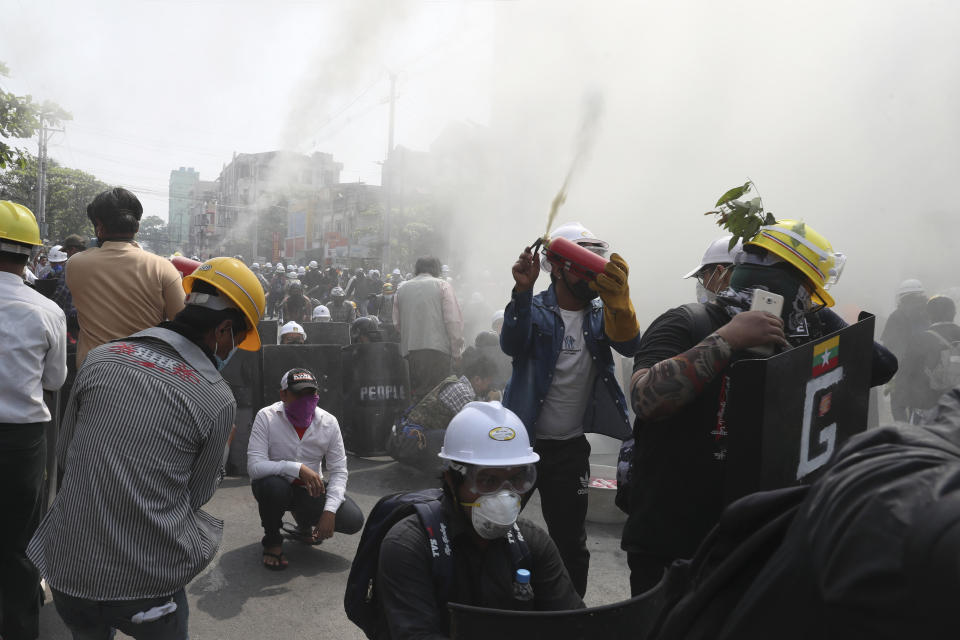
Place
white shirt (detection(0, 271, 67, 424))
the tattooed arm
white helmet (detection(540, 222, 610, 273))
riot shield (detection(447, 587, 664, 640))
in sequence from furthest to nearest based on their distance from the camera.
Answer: white helmet (detection(540, 222, 610, 273)) < white shirt (detection(0, 271, 67, 424)) < the tattooed arm < riot shield (detection(447, 587, 664, 640))

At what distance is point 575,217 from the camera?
65.6 feet

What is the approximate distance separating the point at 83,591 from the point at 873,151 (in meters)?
16.9

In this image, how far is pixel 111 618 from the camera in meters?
2.03

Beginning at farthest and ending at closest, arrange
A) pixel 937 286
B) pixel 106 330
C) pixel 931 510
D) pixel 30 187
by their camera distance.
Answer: pixel 30 187
pixel 937 286
pixel 106 330
pixel 931 510

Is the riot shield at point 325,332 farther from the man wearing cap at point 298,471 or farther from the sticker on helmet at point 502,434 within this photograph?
the sticker on helmet at point 502,434

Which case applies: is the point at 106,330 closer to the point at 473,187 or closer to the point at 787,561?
the point at 787,561

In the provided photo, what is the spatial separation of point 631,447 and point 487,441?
56 cm

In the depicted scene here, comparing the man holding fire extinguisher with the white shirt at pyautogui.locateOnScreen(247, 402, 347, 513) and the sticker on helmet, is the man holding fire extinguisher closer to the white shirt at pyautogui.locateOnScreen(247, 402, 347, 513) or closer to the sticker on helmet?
the sticker on helmet

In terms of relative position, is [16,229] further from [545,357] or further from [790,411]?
[790,411]

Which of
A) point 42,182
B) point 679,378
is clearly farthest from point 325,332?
point 42,182

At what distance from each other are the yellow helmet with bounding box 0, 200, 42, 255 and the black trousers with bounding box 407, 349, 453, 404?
13.9 ft

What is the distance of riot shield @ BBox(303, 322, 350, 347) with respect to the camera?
9.99 metres

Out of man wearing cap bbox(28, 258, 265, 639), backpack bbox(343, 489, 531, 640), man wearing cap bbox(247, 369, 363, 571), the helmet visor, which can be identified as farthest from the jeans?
man wearing cap bbox(247, 369, 363, 571)

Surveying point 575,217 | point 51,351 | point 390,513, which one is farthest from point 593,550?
point 575,217
